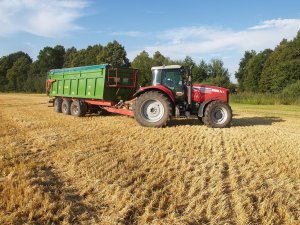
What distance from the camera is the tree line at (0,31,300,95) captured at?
1817 inches

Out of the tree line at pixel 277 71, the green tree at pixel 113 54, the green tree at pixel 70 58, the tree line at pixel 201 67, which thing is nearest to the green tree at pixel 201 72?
the tree line at pixel 201 67

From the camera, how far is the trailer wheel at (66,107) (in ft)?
52.2

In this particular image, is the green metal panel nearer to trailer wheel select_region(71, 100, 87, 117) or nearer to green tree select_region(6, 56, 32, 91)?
trailer wheel select_region(71, 100, 87, 117)

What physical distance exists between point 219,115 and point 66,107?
749 centimetres

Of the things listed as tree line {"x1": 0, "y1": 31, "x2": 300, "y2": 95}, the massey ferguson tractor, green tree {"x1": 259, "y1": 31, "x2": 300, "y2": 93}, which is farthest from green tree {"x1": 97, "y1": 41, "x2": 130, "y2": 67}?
the massey ferguson tractor

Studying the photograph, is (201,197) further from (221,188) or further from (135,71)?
(135,71)

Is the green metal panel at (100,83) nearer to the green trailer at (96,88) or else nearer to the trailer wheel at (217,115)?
the green trailer at (96,88)

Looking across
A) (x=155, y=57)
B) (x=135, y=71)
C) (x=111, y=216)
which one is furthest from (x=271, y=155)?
(x=155, y=57)

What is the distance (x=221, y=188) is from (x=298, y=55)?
1919 inches

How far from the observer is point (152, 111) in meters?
11.7

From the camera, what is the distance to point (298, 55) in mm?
48844

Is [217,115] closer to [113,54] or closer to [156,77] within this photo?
[156,77]

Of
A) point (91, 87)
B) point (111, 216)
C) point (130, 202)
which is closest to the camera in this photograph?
point (111, 216)

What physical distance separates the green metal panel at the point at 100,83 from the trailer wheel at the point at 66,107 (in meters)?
0.33
